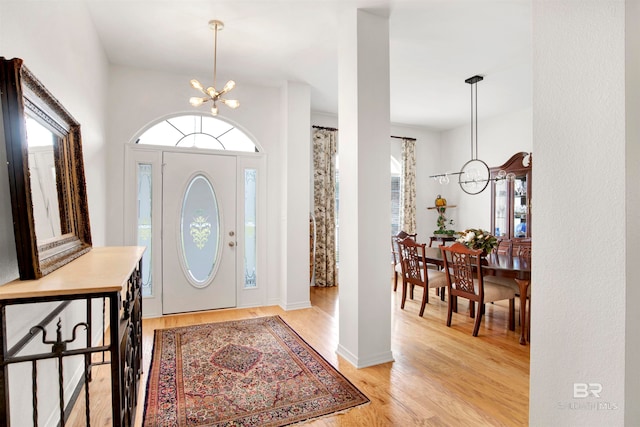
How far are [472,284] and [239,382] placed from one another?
7.71 ft

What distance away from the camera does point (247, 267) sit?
4.43 meters

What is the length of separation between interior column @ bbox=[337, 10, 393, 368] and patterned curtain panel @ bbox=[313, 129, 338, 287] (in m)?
2.76

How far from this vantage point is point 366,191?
2.73 m

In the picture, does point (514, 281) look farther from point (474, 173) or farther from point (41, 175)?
point (41, 175)

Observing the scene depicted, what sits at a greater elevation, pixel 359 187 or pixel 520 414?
pixel 359 187

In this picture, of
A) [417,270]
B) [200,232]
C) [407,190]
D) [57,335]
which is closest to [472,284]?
[417,270]

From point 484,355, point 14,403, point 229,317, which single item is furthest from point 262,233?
point 14,403

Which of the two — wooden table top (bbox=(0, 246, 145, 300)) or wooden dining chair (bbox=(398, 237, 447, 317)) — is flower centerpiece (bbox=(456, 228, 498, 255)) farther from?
wooden table top (bbox=(0, 246, 145, 300))

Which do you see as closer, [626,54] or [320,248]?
[626,54]

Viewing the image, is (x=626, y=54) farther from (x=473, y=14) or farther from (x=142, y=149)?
(x=142, y=149)

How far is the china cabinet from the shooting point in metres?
5.08

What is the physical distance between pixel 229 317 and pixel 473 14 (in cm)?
390

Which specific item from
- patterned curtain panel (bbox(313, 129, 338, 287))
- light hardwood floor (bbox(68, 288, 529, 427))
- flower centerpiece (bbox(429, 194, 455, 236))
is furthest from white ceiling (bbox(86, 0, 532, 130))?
light hardwood floor (bbox(68, 288, 529, 427))

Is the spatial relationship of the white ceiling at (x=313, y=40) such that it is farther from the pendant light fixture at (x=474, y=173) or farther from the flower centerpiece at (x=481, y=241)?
the flower centerpiece at (x=481, y=241)
